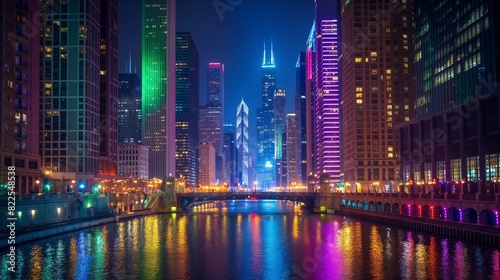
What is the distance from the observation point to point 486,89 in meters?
131

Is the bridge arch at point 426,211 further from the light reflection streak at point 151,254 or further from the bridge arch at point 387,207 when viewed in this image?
the light reflection streak at point 151,254

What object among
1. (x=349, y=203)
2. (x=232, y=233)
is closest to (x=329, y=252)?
(x=232, y=233)

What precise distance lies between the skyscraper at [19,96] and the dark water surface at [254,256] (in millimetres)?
29242

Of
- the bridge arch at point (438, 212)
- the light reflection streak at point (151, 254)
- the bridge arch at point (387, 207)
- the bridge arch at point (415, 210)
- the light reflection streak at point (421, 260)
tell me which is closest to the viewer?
the light reflection streak at point (421, 260)

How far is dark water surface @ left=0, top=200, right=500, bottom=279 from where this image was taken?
6606cm

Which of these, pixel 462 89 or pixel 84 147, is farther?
pixel 84 147

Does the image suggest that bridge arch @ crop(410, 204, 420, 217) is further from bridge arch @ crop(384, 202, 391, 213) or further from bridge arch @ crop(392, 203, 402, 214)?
bridge arch @ crop(384, 202, 391, 213)

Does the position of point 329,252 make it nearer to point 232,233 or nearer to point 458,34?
point 232,233

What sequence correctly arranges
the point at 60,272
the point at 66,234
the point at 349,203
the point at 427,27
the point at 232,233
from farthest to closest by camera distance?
the point at 349,203, the point at 427,27, the point at 232,233, the point at 66,234, the point at 60,272

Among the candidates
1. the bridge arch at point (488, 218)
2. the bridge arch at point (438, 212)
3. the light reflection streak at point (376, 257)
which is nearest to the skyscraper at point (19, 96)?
the light reflection streak at point (376, 257)

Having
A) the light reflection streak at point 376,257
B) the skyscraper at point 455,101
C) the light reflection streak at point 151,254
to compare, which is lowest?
the light reflection streak at point 376,257

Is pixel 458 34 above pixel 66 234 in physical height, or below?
above

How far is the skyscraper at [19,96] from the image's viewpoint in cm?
11988

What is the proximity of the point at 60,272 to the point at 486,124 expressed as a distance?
311ft
